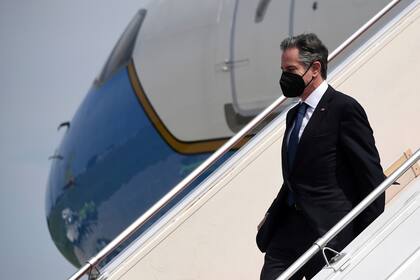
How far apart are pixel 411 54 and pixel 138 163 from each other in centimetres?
404

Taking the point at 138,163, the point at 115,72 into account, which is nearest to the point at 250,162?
the point at 138,163

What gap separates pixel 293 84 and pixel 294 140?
19 cm

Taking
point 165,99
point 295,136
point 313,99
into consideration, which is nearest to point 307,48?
point 313,99

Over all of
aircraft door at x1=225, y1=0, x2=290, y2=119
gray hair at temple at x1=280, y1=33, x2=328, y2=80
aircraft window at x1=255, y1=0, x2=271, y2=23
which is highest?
aircraft window at x1=255, y1=0, x2=271, y2=23

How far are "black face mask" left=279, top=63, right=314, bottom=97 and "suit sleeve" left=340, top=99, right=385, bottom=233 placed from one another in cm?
18

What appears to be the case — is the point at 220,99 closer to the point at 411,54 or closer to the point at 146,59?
the point at 146,59

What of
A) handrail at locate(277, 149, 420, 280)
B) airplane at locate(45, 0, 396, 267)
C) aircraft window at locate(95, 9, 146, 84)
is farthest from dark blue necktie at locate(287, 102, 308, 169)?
aircraft window at locate(95, 9, 146, 84)

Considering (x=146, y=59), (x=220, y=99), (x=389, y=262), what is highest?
(x=146, y=59)

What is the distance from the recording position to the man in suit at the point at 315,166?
10.5 ft

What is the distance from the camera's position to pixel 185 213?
183 inches

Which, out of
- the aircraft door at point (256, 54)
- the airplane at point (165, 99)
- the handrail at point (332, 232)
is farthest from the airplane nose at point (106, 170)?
the handrail at point (332, 232)

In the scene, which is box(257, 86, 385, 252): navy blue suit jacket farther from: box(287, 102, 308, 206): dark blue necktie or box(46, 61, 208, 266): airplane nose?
box(46, 61, 208, 266): airplane nose

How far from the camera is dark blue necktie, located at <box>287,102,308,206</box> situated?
335 cm

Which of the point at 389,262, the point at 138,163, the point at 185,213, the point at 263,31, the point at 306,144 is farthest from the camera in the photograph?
the point at 138,163
